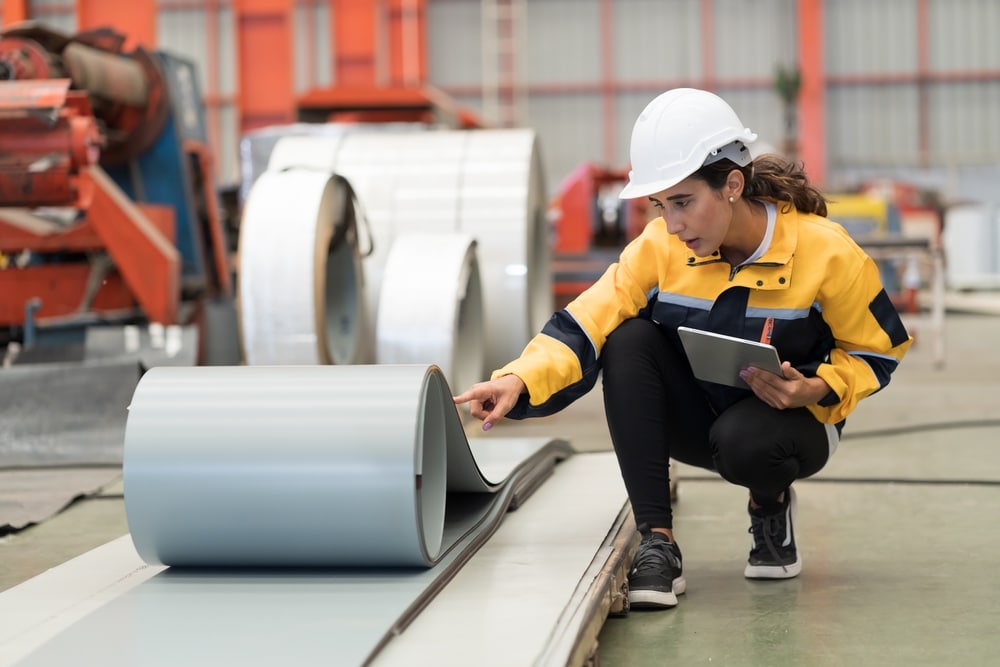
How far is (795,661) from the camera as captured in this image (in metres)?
2.04

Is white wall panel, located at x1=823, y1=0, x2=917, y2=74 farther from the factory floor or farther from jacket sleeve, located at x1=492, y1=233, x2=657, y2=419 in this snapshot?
jacket sleeve, located at x1=492, y1=233, x2=657, y2=419

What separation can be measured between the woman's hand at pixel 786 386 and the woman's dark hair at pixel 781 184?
0.35 meters

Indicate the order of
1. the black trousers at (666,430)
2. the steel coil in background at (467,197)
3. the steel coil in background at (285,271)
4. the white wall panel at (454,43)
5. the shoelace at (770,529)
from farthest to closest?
the white wall panel at (454,43)
the steel coil in background at (467,197)
the steel coil in background at (285,271)
the shoelace at (770,529)
the black trousers at (666,430)

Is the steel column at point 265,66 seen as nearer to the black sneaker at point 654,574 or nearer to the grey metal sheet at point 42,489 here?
the grey metal sheet at point 42,489

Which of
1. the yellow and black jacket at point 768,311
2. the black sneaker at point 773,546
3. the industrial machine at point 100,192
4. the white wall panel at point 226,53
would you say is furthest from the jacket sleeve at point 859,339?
the white wall panel at point 226,53

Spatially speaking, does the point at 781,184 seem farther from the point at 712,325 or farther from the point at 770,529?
the point at 770,529

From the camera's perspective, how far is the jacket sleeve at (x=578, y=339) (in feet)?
7.62

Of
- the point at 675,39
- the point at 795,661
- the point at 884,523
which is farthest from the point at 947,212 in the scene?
the point at 795,661

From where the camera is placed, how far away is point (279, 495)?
85.0 inches

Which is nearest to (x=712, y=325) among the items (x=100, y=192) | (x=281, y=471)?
(x=281, y=471)

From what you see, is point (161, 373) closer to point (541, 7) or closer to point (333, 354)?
point (333, 354)

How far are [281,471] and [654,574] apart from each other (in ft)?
2.51

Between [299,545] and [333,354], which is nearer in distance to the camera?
[299,545]

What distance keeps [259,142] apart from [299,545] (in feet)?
15.8
